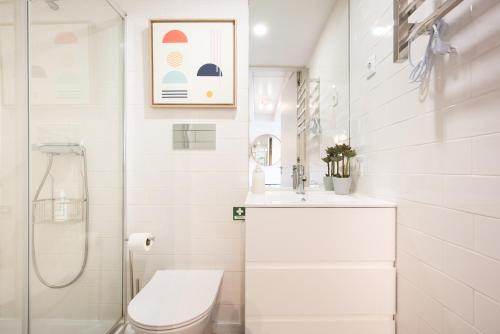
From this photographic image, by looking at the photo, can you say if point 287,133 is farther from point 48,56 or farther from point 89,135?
point 48,56

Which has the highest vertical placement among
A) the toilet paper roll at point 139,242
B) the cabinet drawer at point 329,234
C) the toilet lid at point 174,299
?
the cabinet drawer at point 329,234

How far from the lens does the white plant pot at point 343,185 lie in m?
1.48

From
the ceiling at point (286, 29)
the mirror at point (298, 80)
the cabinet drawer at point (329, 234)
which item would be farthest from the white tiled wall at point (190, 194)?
the cabinet drawer at point (329, 234)

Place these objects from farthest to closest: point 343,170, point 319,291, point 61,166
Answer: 1. point 343,170
2. point 61,166
3. point 319,291

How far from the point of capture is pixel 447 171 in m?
0.80

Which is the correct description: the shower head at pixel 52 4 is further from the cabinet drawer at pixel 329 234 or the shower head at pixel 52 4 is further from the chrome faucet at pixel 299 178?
the chrome faucet at pixel 299 178

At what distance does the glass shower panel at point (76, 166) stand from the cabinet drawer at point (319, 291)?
0.96 meters

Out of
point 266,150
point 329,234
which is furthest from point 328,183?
point 329,234

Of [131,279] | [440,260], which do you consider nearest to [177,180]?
[131,279]

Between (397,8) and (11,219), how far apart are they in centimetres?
179

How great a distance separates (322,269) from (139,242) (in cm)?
104

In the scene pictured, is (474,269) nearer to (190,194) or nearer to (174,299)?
(174,299)

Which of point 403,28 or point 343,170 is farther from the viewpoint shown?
point 343,170

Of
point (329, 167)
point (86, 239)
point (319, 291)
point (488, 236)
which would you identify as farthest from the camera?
point (329, 167)
